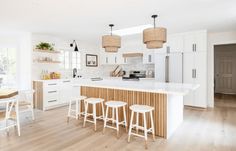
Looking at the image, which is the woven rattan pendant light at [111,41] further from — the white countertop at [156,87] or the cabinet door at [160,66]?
the cabinet door at [160,66]

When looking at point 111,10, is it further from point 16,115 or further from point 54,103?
point 54,103

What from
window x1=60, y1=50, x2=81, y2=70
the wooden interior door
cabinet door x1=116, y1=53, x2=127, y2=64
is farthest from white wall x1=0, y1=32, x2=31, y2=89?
the wooden interior door

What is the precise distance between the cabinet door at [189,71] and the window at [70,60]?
161 inches

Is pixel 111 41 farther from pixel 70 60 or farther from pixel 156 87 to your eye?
pixel 70 60

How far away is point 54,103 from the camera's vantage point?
517 cm

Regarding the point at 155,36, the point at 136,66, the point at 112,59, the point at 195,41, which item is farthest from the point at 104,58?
the point at 155,36

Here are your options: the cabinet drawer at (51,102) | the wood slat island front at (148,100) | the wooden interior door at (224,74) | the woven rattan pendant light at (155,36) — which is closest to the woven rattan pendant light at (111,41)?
the woven rattan pendant light at (155,36)

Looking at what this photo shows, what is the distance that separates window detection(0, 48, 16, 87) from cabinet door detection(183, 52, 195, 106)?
5.85 meters

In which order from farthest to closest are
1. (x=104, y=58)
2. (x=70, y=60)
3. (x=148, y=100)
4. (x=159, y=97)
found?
(x=104, y=58) < (x=70, y=60) < (x=148, y=100) < (x=159, y=97)

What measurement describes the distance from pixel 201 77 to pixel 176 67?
31.7 inches

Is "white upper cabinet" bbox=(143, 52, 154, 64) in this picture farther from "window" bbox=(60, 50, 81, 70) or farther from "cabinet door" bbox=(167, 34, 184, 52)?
"window" bbox=(60, 50, 81, 70)

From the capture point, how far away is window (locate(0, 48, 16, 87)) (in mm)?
5609

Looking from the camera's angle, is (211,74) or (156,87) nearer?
(156,87)

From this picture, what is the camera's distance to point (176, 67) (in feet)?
17.5
